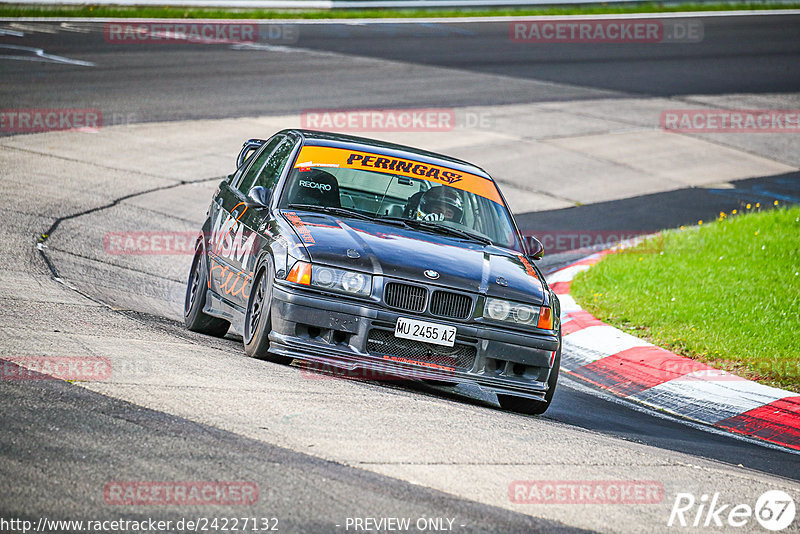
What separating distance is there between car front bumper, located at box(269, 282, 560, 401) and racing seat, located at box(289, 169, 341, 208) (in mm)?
1186

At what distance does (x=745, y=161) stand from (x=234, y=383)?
1480 centimetres

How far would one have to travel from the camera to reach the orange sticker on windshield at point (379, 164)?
26.8ft

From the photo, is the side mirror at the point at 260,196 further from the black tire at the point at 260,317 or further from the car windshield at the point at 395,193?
the black tire at the point at 260,317

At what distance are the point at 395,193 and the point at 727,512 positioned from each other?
383cm

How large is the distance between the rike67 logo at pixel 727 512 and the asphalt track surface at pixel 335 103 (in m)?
0.76

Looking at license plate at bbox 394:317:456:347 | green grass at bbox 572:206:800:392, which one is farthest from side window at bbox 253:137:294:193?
green grass at bbox 572:206:800:392

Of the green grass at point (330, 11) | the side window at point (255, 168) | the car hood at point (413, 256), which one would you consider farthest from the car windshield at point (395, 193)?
the green grass at point (330, 11)

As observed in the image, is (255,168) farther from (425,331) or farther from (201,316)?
(425,331)

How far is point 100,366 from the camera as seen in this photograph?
6.01 m

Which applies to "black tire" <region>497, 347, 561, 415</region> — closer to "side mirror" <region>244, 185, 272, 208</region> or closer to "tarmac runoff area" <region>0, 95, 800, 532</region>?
"tarmac runoff area" <region>0, 95, 800, 532</region>

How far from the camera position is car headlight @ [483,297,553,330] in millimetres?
6996

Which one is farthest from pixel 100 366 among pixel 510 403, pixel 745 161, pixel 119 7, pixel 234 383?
pixel 119 7

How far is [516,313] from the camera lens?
7.07 metres

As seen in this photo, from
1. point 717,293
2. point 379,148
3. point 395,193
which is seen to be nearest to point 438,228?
point 395,193
